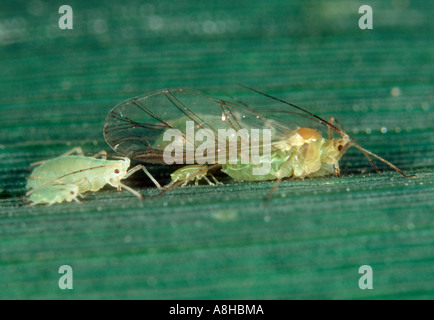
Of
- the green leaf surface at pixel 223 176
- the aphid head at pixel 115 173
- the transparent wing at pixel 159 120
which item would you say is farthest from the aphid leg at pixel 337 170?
the aphid head at pixel 115 173

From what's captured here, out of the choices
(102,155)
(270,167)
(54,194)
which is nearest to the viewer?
(54,194)

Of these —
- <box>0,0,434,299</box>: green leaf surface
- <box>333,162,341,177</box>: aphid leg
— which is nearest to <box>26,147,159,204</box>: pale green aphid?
<box>0,0,434,299</box>: green leaf surface

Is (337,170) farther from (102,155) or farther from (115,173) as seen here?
(102,155)

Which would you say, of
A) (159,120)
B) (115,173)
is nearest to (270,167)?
(159,120)

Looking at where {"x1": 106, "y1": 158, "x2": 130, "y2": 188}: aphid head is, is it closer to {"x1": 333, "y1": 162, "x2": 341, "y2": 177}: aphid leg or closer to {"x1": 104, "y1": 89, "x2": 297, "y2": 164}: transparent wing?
{"x1": 104, "y1": 89, "x2": 297, "y2": 164}: transparent wing

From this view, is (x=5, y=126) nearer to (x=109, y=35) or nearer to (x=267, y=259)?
(x=109, y=35)

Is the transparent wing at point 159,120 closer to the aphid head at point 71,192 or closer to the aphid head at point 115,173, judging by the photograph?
the aphid head at point 115,173
